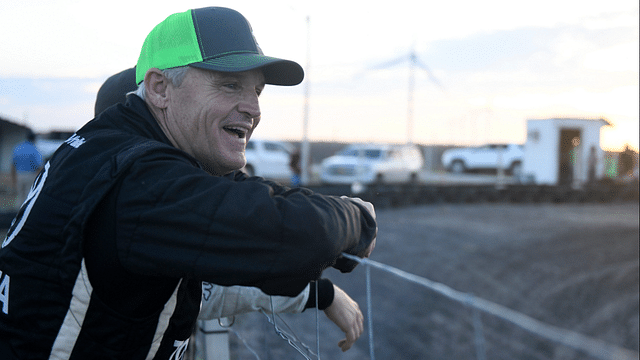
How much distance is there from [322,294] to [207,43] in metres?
0.92

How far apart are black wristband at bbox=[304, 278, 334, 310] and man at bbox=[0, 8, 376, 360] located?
590 millimetres

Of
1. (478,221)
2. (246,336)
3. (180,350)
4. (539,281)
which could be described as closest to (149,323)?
(180,350)

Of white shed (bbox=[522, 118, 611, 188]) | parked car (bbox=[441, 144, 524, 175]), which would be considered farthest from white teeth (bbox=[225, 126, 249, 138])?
parked car (bbox=[441, 144, 524, 175])

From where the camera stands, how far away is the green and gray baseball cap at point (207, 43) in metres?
1.22

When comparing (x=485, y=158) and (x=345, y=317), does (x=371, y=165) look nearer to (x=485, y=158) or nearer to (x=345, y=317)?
(x=485, y=158)

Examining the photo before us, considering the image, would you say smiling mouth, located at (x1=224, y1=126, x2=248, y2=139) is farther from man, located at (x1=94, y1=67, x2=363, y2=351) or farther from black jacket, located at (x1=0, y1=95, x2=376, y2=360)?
man, located at (x1=94, y1=67, x2=363, y2=351)

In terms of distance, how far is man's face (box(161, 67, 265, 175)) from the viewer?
1.26 meters

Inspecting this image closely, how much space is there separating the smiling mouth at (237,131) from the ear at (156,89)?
6.1 inches

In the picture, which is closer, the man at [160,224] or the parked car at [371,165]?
the man at [160,224]

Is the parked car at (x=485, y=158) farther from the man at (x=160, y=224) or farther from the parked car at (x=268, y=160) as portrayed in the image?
the man at (x=160, y=224)

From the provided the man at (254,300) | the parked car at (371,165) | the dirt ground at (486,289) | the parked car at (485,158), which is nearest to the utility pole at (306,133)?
the parked car at (371,165)

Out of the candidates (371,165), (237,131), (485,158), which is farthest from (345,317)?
(485,158)

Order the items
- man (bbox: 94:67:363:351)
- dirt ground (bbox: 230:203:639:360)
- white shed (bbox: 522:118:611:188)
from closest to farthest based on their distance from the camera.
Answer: man (bbox: 94:67:363:351) → dirt ground (bbox: 230:203:639:360) → white shed (bbox: 522:118:611:188)

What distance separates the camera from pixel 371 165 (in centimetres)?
1978
